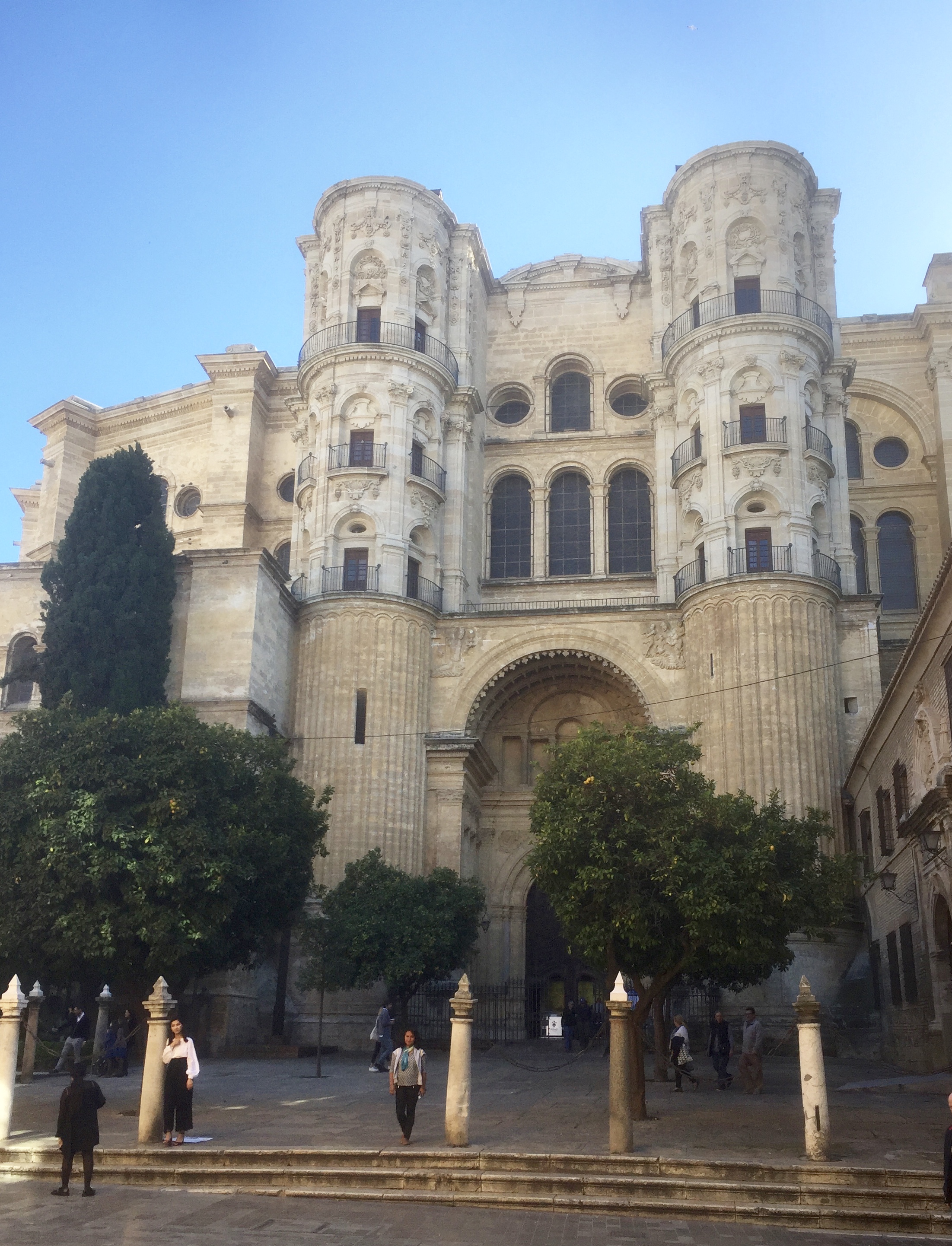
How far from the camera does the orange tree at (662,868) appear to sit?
15.6 m

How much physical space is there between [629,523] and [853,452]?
23.9ft

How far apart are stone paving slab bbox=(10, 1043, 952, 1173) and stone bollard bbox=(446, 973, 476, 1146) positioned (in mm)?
239

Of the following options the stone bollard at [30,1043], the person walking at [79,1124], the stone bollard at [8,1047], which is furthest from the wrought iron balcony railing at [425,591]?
the person walking at [79,1124]

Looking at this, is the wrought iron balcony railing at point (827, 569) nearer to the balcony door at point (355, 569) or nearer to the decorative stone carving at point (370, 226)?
the balcony door at point (355, 569)

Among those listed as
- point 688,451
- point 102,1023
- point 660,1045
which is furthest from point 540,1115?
point 688,451

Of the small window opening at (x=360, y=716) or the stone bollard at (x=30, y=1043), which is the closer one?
the stone bollard at (x=30, y=1043)

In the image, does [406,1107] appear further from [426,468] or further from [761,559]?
Answer: [426,468]

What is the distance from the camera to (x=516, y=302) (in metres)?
38.1

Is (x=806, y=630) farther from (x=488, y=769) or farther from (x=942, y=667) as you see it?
(x=942, y=667)


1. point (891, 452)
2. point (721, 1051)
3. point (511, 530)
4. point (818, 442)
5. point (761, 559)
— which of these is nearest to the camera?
point (721, 1051)

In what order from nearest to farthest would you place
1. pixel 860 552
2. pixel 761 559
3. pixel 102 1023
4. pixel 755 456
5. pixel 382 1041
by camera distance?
1. pixel 102 1023
2. pixel 382 1041
3. pixel 761 559
4. pixel 755 456
5. pixel 860 552

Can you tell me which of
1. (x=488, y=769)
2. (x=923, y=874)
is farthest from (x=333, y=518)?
(x=923, y=874)

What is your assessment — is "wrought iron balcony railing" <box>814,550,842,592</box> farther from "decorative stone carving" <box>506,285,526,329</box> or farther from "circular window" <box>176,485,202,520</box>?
"circular window" <box>176,485,202,520</box>

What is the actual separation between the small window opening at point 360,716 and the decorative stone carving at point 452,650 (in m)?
2.24
